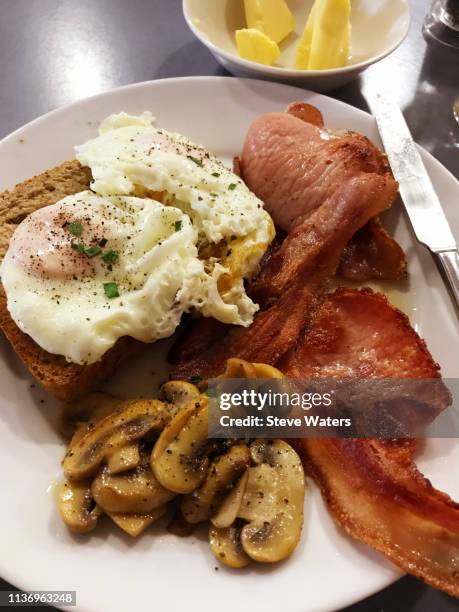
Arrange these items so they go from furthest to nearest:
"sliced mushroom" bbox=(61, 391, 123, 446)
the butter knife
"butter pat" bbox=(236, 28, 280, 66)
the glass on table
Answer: the glass on table → "butter pat" bbox=(236, 28, 280, 66) → the butter knife → "sliced mushroom" bbox=(61, 391, 123, 446)

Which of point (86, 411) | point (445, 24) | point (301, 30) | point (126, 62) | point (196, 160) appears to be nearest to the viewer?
point (86, 411)

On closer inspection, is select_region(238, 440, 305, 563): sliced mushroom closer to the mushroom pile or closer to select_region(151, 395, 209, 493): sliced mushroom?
the mushroom pile

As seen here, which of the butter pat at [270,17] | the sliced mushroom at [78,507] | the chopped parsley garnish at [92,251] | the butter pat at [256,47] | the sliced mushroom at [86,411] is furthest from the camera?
the butter pat at [270,17]

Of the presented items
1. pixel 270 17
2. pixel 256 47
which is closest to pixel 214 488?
pixel 256 47

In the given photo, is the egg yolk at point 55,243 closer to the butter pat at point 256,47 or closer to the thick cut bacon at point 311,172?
the thick cut bacon at point 311,172

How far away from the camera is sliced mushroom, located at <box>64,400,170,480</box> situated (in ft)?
6.12

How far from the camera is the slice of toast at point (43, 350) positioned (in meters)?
2.15

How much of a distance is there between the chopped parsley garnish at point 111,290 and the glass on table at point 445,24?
347 centimetres

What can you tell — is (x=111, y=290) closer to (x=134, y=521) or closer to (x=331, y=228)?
(x=134, y=521)

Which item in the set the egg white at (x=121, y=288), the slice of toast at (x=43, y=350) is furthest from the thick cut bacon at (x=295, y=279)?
the slice of toast at (x=43, y=350)

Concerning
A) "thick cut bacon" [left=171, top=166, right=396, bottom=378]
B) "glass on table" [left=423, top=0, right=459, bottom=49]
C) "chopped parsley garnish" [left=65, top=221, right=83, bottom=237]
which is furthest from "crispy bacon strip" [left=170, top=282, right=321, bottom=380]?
"glass on table" [left=423, top=0, right=459, bottom=49]

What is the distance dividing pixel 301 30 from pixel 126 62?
1305 millimetres

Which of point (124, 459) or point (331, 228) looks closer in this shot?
point (124, 459)

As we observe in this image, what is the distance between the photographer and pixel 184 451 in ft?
6.01
